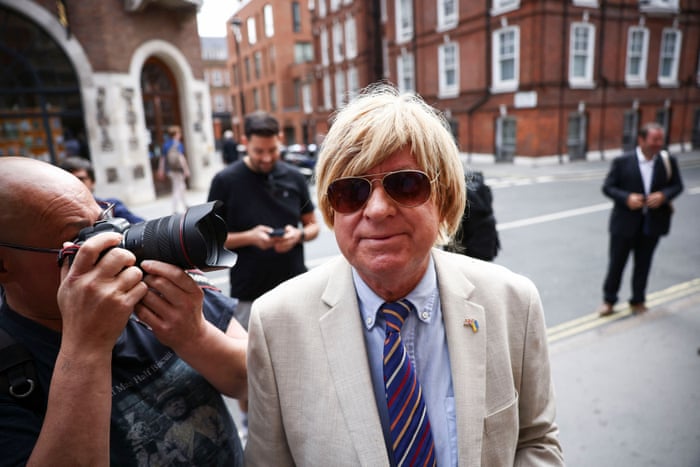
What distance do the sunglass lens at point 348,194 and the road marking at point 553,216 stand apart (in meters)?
7.34

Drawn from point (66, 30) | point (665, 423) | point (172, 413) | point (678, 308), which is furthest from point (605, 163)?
point (172, 413)

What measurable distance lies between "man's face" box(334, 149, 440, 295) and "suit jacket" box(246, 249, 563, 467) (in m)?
0.15

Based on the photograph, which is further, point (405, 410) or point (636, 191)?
point (636, 191)

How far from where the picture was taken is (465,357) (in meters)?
1.29

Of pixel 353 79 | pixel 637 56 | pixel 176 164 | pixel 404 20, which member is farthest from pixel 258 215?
pixel 353 79

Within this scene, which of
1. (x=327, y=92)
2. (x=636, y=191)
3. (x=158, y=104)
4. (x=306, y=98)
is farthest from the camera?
(x=306, y=98)

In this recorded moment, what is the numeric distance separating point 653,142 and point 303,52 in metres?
38.4

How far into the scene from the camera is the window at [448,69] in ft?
71.4

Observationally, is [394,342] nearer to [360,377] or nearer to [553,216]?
[360,377]

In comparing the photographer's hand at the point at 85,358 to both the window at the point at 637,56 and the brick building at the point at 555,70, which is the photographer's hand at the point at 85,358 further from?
the window at the point at 637,56

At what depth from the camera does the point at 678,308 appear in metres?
4.61

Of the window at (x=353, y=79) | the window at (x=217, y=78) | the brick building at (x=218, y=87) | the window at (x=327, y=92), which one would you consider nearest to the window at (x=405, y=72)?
the window at (x=353, y=79)

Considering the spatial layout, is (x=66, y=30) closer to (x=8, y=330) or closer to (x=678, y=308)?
(x=8, y=330)

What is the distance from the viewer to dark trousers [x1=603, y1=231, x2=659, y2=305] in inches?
178
